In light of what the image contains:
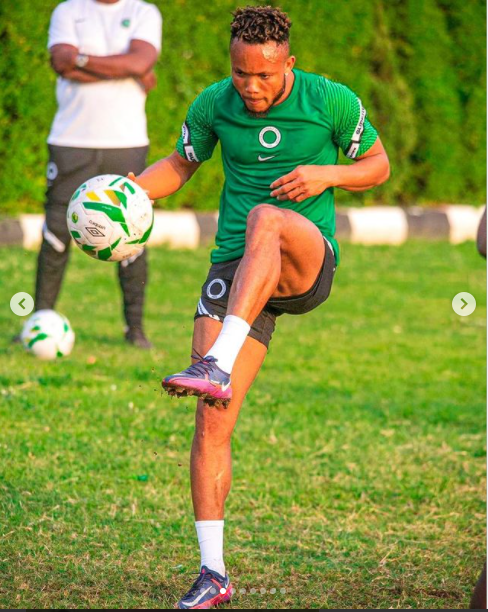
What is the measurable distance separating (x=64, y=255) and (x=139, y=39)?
172cm

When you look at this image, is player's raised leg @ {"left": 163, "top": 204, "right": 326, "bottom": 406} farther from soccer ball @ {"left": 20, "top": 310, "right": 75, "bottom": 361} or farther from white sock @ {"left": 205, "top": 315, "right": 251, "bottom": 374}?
soccer ball @ {"left": 20, "top": 310, "right": 75, "bottom": 361}

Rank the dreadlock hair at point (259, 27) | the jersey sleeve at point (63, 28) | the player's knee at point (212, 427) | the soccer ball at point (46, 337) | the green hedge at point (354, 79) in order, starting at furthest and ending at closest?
1. the green hedge at point (354, 79)
2. the jersey sleeve at point (63, 28)
3. the soccer ball at point (46, 337)
4. the player's knee at point (212, 427)
5. the dreadlock hair at point (259, 27)

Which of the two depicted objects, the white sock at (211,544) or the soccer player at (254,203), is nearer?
the soccer player at (254,203)

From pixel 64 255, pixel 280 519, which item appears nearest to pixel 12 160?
pixel 64 255

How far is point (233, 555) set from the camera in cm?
512

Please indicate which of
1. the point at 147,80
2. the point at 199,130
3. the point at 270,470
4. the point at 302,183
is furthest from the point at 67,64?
the point at 302,183

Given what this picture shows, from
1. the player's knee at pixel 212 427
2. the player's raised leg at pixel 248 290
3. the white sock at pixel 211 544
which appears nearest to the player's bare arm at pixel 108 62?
the player's raised leg at pixel 248 290

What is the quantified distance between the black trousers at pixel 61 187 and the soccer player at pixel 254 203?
11.8ft

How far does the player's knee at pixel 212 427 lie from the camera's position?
15.0ft

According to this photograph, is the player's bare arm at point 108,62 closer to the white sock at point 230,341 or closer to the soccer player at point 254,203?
the soccer player at point 254,203

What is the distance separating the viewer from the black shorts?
15.3 feet

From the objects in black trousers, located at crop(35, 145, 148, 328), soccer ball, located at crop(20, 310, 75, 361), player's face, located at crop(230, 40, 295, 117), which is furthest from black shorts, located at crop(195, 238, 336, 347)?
black trousers, located at crop(35, 145, 148, 328)

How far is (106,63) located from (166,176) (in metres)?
3.67

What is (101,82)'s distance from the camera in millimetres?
8672
